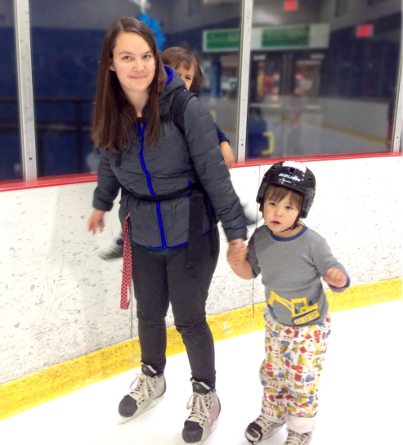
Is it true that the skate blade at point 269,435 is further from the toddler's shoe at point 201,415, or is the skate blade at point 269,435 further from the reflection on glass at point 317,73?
the reflection on glass at point 317,73

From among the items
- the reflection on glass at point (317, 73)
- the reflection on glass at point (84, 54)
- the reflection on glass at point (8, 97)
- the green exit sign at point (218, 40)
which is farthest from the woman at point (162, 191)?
the green exit sign at point (218, 40)

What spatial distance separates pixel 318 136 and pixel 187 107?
13.9 m

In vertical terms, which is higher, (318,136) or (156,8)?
(156,8)

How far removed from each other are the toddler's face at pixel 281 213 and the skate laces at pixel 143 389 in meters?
0.76

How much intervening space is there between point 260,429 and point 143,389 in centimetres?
43

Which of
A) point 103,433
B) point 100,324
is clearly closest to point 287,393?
point 103,433

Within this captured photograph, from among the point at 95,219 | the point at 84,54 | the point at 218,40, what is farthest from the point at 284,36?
the point at 95,219

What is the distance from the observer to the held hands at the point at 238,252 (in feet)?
4.57

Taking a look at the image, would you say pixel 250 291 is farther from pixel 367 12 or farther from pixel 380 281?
pixel 367 12

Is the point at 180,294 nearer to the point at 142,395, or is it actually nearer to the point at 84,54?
the point at 142,395

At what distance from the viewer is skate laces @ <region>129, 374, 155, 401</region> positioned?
168 centimetres

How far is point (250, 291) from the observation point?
2320mm

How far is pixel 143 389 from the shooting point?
1.69 m

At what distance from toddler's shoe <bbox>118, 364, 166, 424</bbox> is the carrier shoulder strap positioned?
34.1 inches
